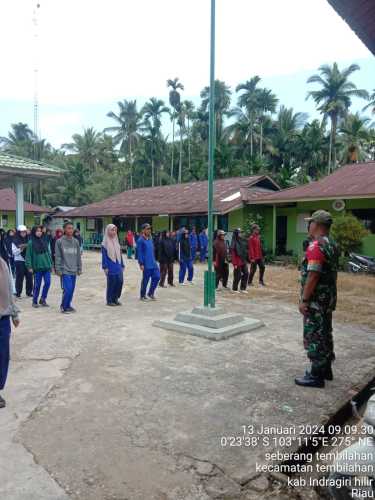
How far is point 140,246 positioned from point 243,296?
276 cm

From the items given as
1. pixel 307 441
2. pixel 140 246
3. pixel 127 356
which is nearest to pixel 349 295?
pixel 140 246

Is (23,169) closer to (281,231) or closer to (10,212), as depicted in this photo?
(281,231)

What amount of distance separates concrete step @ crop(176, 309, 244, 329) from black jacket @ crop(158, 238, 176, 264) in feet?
13.5

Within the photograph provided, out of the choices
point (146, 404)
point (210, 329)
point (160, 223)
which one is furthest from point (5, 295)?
point (160, 223)

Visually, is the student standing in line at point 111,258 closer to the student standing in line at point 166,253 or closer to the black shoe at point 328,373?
the student standing in line at point 166,253

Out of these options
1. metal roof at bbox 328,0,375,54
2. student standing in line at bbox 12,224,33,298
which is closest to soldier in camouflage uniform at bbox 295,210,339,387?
metal roof at bbox 328,0,375,54

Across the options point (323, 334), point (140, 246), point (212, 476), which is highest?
point (140, 246)

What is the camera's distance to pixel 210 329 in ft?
19.3

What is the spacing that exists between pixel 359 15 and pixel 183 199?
63.8 ft

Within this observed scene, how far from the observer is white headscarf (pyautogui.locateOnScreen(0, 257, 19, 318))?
355cm

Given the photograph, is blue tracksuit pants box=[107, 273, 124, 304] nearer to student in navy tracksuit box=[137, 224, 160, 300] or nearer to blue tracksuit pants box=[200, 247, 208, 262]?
student in navy tracksuit box=[137, 224, 160, 300]

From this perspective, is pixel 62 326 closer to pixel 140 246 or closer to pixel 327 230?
pixel 140 246

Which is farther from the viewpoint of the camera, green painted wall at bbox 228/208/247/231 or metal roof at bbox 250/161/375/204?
green painted wall at bbox 228/208/247/231

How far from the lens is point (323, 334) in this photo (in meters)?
3.90
